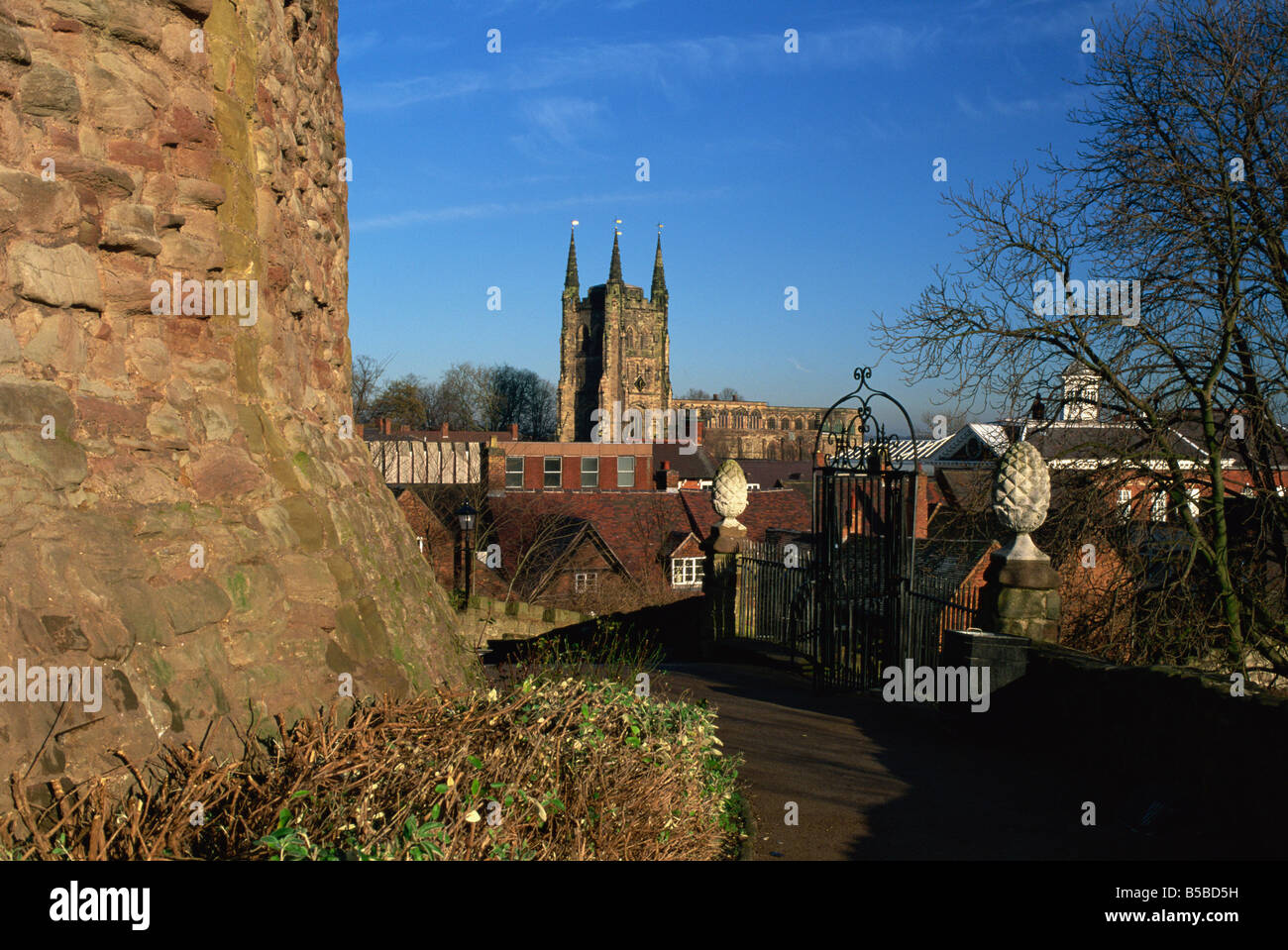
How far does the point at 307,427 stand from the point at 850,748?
194 inches

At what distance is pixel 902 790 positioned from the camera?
264 inches

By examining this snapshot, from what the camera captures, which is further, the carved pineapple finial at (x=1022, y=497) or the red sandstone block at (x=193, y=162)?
the carved pineapple finial at (x=1022, y=497)

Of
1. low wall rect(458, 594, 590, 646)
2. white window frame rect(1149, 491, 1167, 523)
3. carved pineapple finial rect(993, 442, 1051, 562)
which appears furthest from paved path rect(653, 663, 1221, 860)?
low wall rect(458, 594, 590, 646)

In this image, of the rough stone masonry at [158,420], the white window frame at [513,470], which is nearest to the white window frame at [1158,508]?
the rough stone masonry at [158,420]

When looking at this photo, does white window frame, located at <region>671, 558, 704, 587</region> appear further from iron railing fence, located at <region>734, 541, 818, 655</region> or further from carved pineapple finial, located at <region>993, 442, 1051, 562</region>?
carved pineapple finial, located at <region>993, 442, 1051, 562</region>

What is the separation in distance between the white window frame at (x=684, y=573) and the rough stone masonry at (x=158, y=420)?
99.3 ft

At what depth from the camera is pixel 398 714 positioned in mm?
4129

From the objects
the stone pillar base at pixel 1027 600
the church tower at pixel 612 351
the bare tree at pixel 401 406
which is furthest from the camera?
the church tower at pixel 612 351

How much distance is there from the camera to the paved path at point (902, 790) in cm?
557

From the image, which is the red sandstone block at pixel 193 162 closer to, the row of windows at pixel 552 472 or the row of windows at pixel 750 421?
the row of windows at pixel 552 472

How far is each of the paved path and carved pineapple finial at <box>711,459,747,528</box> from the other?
3.90 meters

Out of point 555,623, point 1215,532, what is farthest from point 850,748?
A: point 555,623

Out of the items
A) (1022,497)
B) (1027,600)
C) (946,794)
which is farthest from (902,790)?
(1022,497)
